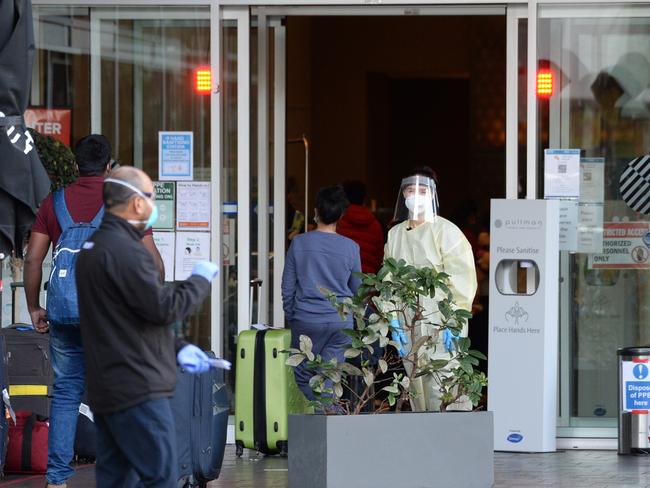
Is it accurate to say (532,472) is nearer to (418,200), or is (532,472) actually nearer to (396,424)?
(396,424)

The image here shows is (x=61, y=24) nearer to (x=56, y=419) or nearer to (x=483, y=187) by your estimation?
(x=56, y=419)

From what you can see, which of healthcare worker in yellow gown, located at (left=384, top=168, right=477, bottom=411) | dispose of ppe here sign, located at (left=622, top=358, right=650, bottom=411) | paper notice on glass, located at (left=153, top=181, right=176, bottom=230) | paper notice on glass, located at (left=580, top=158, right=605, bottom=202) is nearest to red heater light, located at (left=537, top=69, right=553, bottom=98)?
paper notice on glass, located at (left=580, top=158, right=605, bottom=202)

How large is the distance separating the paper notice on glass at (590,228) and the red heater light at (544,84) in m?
0.78

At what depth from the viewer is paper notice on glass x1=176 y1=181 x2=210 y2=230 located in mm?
9133

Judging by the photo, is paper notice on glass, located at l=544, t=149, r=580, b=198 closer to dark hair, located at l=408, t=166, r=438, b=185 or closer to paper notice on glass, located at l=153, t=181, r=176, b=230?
dark hair, located at l=408, t=166, r=438, b=185

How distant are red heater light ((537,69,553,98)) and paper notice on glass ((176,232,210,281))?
2421 millimetres

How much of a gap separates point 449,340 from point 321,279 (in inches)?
42.9

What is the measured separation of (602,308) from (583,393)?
0.59 meters

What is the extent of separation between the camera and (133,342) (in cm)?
489

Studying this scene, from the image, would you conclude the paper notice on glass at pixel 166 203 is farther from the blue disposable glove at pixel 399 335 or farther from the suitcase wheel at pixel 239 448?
the blue disposable glove at pixel 399 335

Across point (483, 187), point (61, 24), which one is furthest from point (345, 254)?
point (483, 187)

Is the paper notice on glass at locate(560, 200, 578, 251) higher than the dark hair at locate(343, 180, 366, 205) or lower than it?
lower

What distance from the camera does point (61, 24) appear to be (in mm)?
9367

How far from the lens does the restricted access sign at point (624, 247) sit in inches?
356
